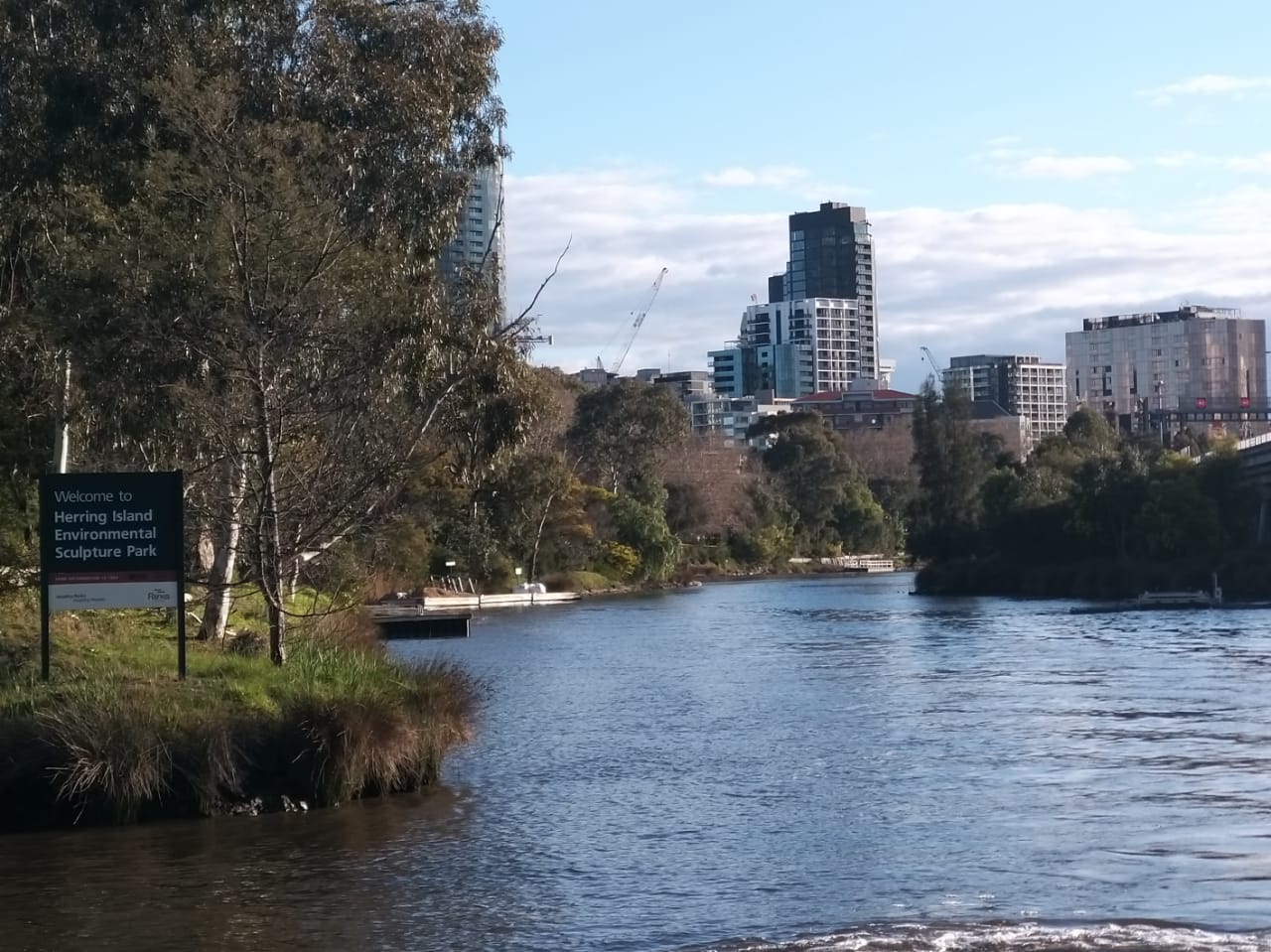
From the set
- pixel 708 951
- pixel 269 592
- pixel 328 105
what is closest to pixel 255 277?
pixel 269 592

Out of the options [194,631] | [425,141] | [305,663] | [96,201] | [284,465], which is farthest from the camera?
Result: [425,141]

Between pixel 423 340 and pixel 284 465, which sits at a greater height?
pixel 423 340

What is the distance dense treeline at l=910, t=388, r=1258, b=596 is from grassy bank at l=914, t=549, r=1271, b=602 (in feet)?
0.23

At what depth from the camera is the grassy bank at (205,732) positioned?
63.6 feet

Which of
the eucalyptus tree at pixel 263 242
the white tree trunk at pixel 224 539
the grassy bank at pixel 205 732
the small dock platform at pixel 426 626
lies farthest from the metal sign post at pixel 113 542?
the small dock platform at pixel 426 626

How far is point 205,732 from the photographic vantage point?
19922 millimetres

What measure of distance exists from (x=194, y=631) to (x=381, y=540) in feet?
12.7

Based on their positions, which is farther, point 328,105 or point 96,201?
point 328,105

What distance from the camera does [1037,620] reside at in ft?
200

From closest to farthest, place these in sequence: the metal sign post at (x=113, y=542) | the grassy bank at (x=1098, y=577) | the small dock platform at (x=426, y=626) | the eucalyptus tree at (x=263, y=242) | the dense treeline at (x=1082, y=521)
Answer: the metal sign post at (x=113, y=542)
the eucalyptus tree at (x=263, y=242)
the small dock platform at (x=426, y=626)
the grassy bank at (x=1098, y=577)
the dense treeline at (x=1082, y=521)

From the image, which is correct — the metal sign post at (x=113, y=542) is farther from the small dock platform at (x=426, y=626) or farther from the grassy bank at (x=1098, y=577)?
the grassy bank at (x=1098, y=577)

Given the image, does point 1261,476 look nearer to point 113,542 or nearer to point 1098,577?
point 1098,577

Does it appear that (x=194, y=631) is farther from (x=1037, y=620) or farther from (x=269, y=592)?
(x=1037, y=620)

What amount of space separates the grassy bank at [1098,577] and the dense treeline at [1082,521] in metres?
0.07
